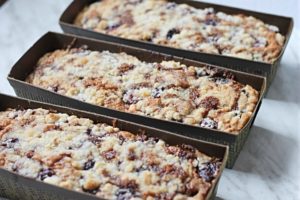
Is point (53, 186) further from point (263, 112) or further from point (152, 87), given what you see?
point (263, 112)

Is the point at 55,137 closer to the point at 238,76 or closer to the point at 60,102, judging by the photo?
the point at 60,102

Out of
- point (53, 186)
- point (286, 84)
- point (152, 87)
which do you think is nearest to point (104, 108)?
point (152, 87)

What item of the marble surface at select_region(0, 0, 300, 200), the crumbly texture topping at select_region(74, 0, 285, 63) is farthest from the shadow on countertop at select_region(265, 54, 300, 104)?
the crumbly texture topping at select_region(74, 0, 285, 63)

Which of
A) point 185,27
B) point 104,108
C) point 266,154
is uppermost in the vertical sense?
point 185,27

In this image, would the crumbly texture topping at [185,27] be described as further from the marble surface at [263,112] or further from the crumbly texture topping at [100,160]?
the crumbly texture topping at [100,160]

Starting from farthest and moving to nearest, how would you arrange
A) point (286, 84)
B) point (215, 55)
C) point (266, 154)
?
point (286, 84) → point (215, 55) → point (266, 154)

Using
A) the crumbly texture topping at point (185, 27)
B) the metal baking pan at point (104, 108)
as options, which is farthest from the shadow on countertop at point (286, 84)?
the metal baking pan at point (104, 108)
